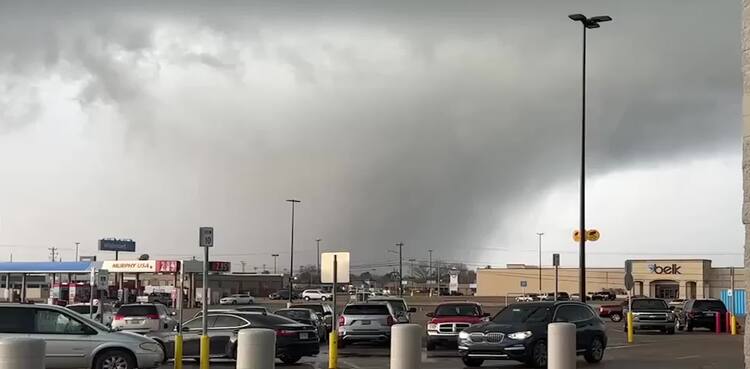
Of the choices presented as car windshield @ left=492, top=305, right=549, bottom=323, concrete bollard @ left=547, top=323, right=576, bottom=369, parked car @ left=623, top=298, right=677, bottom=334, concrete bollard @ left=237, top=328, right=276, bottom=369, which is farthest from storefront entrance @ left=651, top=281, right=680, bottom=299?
concrete bollard @ left=237, top=328, right=276, bottom=369

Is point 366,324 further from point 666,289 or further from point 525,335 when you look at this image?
point 666,289

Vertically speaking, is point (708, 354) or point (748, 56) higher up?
point (748, 56)

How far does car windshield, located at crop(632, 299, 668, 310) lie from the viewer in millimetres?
39719

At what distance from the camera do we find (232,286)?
127 metres

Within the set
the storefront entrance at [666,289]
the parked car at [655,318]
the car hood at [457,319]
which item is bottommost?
the storefront entrance at [666,289]

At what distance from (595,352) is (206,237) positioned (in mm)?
10268

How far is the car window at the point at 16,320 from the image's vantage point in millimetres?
16578

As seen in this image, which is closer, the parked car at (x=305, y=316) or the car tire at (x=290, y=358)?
the car tire at (x=290, y=358)

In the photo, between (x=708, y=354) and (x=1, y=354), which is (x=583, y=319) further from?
(x=1, y=354)

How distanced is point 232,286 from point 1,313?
11207cm

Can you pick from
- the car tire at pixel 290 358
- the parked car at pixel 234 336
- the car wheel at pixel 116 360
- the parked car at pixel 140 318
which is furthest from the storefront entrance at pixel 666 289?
the car wheel at pixel 116 360

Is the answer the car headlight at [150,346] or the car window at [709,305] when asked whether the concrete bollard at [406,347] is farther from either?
the car window at [709,305]

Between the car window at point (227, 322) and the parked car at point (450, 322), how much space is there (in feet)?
22.5

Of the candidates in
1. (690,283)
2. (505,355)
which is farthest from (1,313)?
(690,283)
